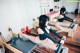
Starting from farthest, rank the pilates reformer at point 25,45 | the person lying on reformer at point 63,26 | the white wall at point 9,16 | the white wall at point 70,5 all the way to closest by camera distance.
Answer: the white wall at point 70,5 < the person lying on reformer at point 63,26 < the white wall at point 9,16 < the pilates reformer at point 25,45

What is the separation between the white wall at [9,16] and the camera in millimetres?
2584

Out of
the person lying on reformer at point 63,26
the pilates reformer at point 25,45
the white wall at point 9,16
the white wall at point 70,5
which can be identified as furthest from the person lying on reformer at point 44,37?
the white wall at point 70,5

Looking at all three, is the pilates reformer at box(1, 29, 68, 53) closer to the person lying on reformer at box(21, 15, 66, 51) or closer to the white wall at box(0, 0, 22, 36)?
the person lying on reformer at box(21, 15, 66, 51)

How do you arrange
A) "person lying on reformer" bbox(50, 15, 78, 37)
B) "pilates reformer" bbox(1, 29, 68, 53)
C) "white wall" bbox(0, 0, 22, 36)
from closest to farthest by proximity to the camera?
"pilates reformer" bbox(1, 29, 68, 53) → "white wall" bbox(0, 0, 22, 36) → "person lying on reformer" bbox(50, 15, 78, 37)

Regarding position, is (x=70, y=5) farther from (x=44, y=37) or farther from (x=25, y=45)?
(x=25, y=45)

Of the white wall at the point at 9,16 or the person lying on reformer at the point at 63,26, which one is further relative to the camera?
the person lying on reformer at the point at 63,26

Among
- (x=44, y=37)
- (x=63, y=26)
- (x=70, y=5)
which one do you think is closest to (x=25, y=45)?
(x=44, y=37)

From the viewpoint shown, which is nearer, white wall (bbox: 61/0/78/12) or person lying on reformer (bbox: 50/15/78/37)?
person lying on reformer (bbox: 50/15/78/37)

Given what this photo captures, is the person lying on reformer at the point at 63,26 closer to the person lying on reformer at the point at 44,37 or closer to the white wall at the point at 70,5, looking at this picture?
the person lying on reformer at the point at 44,37

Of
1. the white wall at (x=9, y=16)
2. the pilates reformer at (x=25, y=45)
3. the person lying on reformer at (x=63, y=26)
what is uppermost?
the white wall at (x=9, y=16)

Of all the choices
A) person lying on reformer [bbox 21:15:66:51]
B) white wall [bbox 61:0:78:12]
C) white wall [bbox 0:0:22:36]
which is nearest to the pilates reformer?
person lying on reformer [bbox 21:15:66:51]

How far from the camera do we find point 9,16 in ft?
9.13

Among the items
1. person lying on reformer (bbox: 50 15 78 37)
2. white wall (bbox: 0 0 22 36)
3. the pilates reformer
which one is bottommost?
the pilates reformer

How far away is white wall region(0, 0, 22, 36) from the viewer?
258cm
